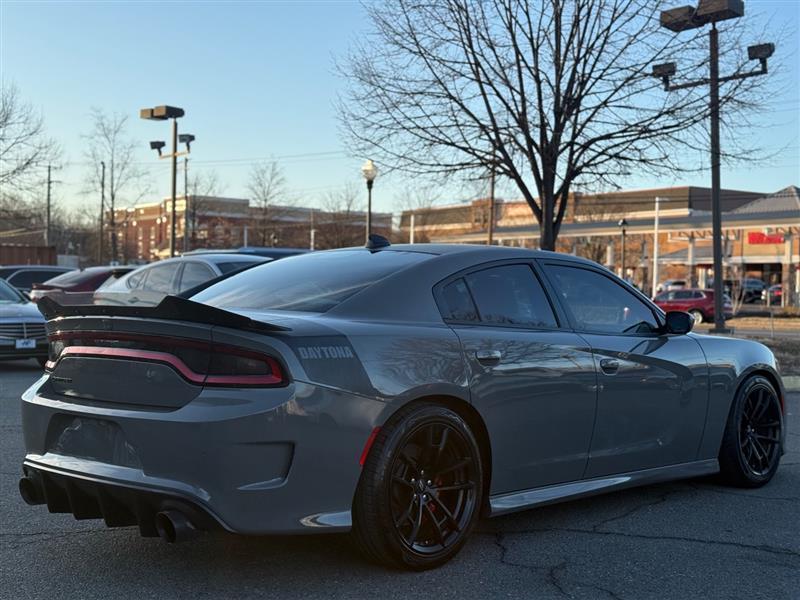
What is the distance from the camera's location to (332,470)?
12.3ft

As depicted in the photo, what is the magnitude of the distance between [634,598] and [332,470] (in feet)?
4.44

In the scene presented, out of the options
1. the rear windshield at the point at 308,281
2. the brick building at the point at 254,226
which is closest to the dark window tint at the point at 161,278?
the rear windshield at the point at 308,281

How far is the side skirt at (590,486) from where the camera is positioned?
4.52 metres

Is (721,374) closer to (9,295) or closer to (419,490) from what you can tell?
(419,490)

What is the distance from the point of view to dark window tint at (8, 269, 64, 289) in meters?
23.6

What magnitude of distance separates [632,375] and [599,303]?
0.45 meters

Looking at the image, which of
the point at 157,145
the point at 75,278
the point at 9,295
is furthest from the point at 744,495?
the point at 157,145

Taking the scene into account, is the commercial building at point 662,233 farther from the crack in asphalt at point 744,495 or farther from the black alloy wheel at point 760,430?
the crack in asphalt at point 744,495

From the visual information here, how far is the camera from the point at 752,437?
240 inches

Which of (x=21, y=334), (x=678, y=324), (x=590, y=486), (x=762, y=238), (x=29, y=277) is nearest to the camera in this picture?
(x=590, y=486)

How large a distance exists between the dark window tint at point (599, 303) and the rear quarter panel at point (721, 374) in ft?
1.67

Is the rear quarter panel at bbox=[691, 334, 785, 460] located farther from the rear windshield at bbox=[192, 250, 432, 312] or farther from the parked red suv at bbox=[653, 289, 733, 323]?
the parked red suv at bbox=[653, 289, 733, 323]

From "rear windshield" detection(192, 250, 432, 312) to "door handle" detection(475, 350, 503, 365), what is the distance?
0.59m

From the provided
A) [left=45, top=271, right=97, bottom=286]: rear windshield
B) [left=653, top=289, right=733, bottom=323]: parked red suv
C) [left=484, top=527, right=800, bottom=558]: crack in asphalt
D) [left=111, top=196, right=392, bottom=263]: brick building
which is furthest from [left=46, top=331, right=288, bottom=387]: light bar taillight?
[left=111, top=196, right=392, bottom=263]: brick building
